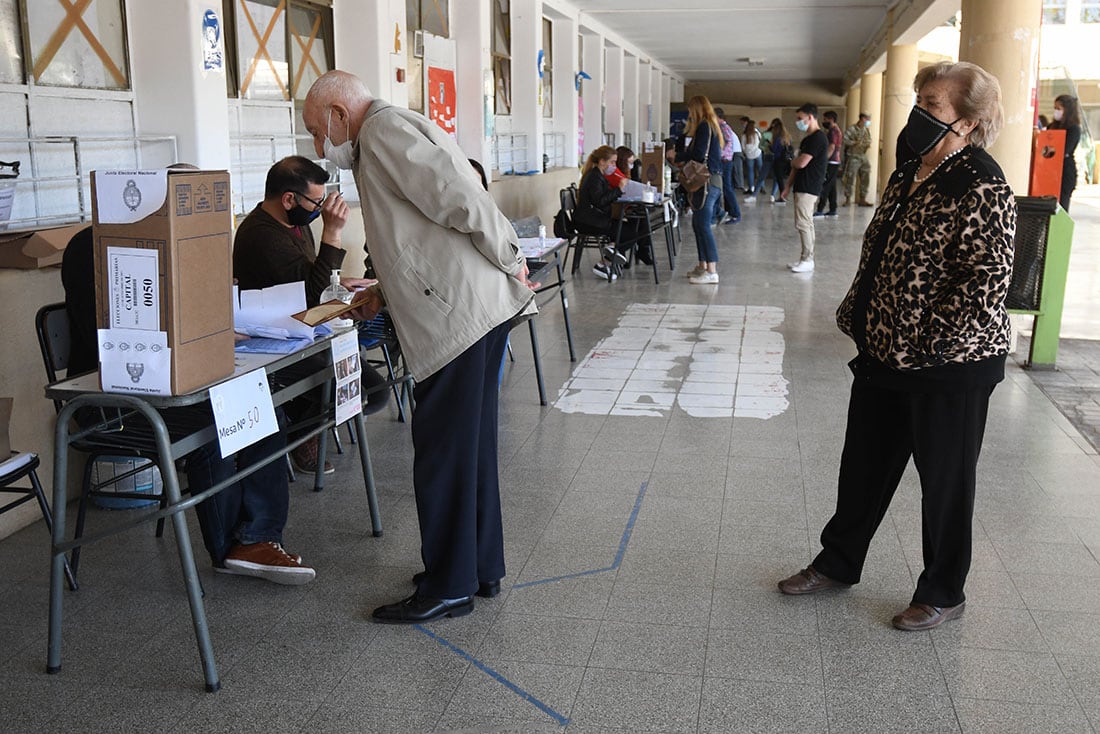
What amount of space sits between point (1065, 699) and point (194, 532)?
2653mm

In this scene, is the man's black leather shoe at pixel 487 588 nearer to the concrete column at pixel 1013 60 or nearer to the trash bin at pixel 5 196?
the trash bin at pixel 5 196

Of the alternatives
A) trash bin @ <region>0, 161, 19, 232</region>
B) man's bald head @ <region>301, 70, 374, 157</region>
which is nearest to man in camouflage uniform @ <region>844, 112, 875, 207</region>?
trash bin @ <region>0, 161, 19, 232</region>

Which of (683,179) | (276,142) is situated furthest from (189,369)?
(683,179)

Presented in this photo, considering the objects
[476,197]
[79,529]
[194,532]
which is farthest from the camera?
[194,532]

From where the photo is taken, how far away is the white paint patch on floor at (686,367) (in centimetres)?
523

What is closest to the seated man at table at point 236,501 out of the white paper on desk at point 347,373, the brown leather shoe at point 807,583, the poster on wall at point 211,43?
the white paper on desk at point 347,373

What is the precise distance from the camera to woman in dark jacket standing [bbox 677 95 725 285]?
356 inches

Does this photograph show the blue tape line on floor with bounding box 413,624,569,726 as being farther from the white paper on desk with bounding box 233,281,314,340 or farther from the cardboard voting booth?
the cardboard voting booth

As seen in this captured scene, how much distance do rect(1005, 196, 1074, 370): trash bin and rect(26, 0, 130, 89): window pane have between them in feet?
15.4

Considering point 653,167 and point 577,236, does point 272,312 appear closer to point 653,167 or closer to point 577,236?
point 577,236

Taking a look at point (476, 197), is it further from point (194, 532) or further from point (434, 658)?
point (194, 532)

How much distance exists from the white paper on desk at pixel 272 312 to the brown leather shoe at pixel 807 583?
1534 mm

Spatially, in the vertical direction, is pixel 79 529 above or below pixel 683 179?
below

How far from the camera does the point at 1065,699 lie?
8.30 ft
